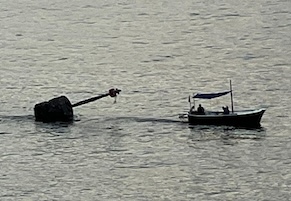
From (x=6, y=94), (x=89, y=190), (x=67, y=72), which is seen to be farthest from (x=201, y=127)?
(x=67, y=72)

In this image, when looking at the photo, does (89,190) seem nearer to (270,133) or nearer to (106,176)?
(106,176)

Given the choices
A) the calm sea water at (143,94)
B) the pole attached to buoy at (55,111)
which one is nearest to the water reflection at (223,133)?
the calm sea water at (143,94)

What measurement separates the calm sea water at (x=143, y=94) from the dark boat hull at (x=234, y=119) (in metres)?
0.75

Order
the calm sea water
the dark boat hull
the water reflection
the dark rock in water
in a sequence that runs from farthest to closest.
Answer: the dark rock in water → the dark boat hull → the water reflection → the calm sea water

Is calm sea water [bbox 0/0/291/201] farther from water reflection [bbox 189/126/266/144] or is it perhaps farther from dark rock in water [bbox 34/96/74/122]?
dark rock in water [bbox 34/96/74/122]

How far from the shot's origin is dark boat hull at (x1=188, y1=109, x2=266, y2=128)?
246ft

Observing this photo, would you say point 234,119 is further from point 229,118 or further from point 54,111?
point 54,111

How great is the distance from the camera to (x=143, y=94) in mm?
89125

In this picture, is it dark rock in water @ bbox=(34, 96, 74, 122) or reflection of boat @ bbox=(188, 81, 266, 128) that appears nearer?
reflection of boat @ bbox=(188, 81, 266, 128)

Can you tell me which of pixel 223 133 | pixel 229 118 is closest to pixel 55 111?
pixel 229 118

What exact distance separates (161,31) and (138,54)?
46.1ft

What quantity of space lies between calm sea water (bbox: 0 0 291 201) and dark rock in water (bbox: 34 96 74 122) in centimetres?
95

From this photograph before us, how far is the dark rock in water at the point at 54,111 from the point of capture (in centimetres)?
7838

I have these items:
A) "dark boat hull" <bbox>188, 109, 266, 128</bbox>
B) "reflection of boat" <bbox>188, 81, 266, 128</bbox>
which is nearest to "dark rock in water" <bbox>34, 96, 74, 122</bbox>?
"reflection of boat" <bbox>188, 81, 266, 128</bbox>
